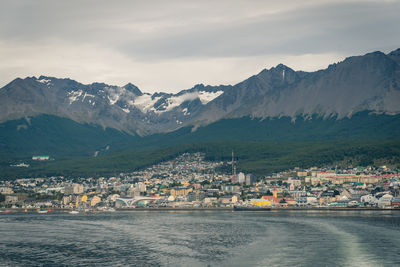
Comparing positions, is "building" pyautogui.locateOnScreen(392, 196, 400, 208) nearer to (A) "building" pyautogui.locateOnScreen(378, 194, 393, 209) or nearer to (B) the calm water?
(A) "building" pyautogui.locateOnScreen(378, 194, 393, 209)

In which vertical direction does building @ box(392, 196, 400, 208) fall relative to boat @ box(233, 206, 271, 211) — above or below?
above

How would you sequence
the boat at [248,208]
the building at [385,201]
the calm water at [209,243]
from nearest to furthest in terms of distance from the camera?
the calm water at [209,243]
the building at [385,201]
the boat at [248,208]

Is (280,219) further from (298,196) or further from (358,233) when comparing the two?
(298,196)

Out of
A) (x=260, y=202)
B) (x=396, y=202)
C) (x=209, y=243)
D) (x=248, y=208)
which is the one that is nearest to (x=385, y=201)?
(x=396, y=202)

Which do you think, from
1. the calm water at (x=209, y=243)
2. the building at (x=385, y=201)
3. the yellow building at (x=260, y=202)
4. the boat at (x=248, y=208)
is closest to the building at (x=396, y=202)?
the building at (x=385, y=201)

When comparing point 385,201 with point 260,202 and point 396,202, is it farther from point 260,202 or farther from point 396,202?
point 260,202

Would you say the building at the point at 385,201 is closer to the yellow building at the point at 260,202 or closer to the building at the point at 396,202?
the building at the point at 396,202

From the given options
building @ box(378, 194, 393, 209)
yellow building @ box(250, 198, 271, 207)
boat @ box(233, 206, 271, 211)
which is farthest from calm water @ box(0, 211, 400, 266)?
yellow building @ box(250, 198, 271, 207)

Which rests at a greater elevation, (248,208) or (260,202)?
(260,202)

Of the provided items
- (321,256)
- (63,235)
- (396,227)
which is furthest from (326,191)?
(321,256)
